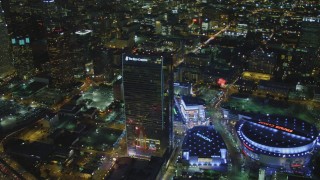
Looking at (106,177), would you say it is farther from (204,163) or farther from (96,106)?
(96,106)

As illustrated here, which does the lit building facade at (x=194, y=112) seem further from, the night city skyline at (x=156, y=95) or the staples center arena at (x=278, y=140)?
the staples center arena at (x=278, y=140)

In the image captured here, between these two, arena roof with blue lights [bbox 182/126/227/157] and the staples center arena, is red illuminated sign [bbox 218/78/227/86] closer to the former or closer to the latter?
the staples center arena

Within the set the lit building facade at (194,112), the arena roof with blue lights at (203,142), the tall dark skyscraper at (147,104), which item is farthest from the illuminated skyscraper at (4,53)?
the arena roof with blue lights at (203,142)

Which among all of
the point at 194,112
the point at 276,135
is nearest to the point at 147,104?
the point at 194,112

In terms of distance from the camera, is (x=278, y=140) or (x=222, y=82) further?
(x=222, y=82)

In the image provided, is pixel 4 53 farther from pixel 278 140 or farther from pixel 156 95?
pixel 278 140

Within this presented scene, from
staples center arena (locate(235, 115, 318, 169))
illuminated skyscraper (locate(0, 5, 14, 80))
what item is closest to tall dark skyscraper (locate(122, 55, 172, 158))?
staples center arena (locate(235, 115, 318, 169))
